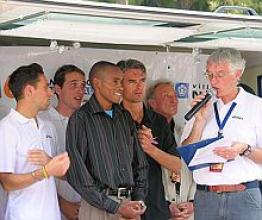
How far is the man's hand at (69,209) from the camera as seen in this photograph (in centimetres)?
449

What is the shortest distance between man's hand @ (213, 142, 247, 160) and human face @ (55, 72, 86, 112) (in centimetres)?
135

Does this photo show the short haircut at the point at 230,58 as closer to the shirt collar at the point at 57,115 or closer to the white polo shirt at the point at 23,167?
the white polo shirt at the point at 23,167

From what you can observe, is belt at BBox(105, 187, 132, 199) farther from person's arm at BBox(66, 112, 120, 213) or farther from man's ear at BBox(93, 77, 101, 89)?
man's ear at BBox(93, 77, 101, 89)

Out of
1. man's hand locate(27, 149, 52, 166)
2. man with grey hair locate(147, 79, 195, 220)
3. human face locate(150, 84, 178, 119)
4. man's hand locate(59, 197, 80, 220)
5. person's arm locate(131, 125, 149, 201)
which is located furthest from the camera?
human face locate(150, 84, 178, 119)

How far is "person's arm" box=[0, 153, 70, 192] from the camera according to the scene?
143 inches

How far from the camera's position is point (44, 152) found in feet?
12.6

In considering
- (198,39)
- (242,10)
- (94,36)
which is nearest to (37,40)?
(94,36)

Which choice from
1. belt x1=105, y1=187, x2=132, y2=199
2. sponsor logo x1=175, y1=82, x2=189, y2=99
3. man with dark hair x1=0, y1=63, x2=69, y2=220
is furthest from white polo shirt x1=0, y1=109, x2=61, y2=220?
sponsor logo x1=175, y1=82, x2=189, y2=99

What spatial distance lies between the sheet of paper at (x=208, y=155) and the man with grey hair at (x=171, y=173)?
1.99 ft

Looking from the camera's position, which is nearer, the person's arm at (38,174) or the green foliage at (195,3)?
the person's arm at (38,174)

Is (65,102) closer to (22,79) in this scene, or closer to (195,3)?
(22,79)

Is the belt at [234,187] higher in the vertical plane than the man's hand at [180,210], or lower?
higher

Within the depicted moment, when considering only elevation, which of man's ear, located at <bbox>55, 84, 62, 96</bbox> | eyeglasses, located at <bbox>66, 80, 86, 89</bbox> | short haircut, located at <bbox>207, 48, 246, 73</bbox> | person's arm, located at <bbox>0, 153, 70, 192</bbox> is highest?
short haircut, located at <bbox>207, 48, 246, 73</bbox>

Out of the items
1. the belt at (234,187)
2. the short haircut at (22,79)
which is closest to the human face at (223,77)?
the belt at (234,187)
